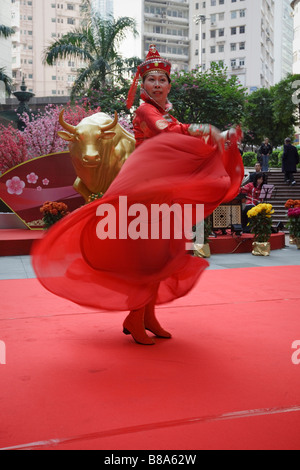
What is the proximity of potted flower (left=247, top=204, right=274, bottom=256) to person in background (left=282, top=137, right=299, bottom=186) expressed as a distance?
7.74m

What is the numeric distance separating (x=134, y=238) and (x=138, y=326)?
527mm

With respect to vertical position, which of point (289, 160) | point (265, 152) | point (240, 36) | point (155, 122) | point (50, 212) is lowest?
point (50, 212)

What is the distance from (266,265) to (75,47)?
1597cm

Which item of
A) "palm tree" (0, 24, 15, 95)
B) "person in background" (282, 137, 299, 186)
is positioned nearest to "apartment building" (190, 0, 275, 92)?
"palm tree" (0, 24, 15, 95)

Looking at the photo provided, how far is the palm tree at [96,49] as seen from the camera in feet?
64.9

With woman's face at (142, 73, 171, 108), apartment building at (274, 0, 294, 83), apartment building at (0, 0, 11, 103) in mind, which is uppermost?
apartment building at (274, 0, 294, 83)

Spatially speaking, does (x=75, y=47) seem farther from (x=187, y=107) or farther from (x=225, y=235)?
(x=225, y=235)

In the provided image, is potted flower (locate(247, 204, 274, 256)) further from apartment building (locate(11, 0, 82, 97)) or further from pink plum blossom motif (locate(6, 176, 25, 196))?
apartment building (locate(11, 0, 82, 97))

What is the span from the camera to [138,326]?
2.89 metres

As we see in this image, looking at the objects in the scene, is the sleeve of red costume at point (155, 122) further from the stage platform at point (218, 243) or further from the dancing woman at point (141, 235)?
the stage platform at point (218, 243)

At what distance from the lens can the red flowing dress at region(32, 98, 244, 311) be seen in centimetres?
258

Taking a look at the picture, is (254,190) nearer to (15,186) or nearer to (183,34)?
(15,186)

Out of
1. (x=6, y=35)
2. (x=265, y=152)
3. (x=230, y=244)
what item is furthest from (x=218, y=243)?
(x=6, y=35)

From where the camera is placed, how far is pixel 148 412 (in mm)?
1953
